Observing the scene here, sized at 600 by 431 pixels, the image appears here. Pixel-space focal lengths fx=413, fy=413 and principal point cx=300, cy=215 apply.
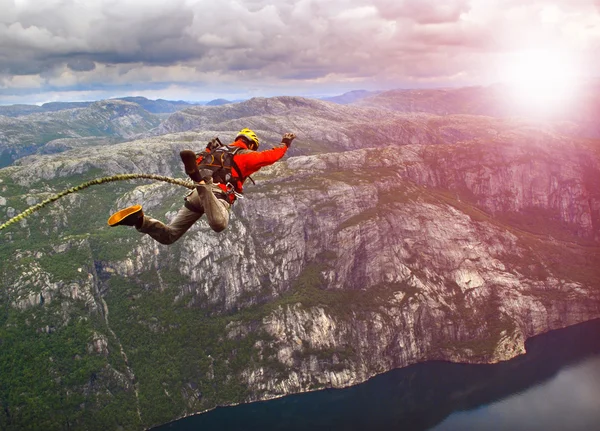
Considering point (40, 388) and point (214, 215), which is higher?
point (214, 215)

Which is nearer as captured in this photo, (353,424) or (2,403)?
(353,424)

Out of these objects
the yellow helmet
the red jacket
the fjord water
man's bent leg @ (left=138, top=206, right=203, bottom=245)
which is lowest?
the fjord water

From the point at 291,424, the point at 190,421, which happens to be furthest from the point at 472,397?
the point at 190,421

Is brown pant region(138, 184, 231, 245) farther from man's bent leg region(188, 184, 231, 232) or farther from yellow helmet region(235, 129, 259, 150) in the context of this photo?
yellow helmet region(235, 129, 259, 150)

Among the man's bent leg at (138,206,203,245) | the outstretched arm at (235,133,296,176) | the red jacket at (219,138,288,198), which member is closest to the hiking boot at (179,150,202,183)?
the man's bent leg at (138,206,203,245)

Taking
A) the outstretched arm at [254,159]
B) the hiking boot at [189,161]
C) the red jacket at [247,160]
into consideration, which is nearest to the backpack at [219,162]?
the red jacket at [247,160]

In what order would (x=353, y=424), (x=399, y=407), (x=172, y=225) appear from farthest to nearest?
(x=399, y=407)
(x=353, y=424)
(x=172, y=225)

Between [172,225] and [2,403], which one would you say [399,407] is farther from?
[172,225]
